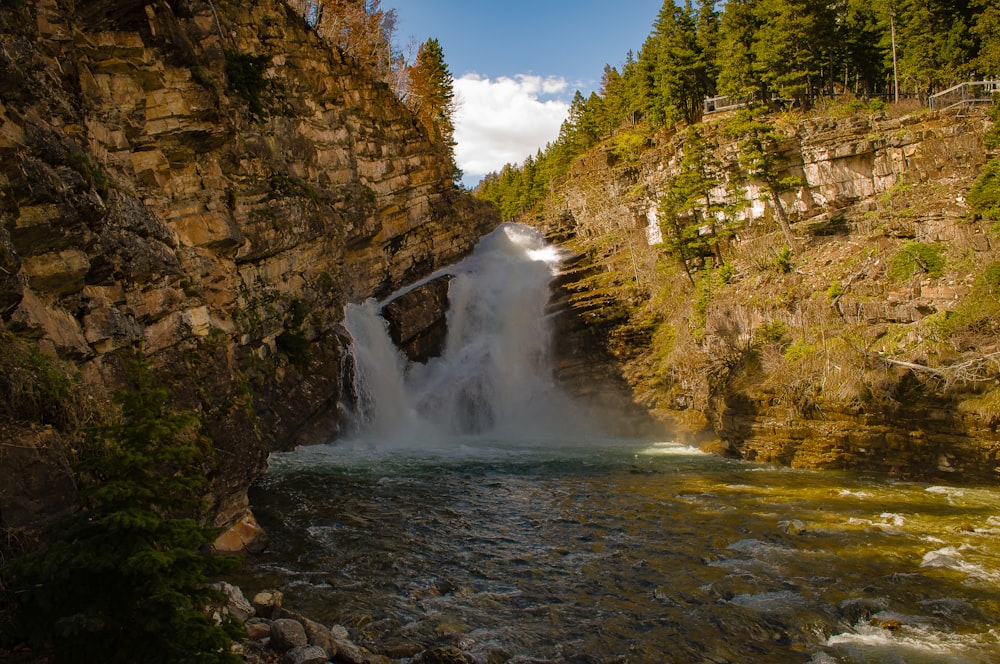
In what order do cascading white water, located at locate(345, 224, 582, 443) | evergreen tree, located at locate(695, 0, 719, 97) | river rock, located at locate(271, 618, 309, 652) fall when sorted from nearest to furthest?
river rock, located at locate(271, 618, 309, 652), cascading white water, located at locate(345, 224, 582, 443), evergreen tree, located at locate(695, 0, 719, 97)

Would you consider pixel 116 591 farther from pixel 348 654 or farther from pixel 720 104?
pixel 720 104

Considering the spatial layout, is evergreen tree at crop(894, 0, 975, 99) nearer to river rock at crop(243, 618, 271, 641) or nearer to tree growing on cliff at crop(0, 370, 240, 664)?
river rock at crop(243, 618, 271, 641)

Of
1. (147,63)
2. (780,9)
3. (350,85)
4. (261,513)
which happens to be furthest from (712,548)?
(780,9)

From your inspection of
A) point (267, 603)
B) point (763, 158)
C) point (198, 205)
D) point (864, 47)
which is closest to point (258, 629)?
point (267, 603)

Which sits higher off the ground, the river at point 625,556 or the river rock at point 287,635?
the river rock at point 287,635

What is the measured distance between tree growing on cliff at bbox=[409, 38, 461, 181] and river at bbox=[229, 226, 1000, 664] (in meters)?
25.9

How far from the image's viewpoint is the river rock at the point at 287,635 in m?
8.43

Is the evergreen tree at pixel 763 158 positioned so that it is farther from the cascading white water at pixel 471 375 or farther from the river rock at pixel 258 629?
the river rock at pixel 258 629

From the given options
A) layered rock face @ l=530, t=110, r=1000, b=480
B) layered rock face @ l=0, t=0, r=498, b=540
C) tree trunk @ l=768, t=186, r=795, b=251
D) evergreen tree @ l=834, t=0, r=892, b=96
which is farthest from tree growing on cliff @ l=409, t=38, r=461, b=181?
evergreen tree @ l=834, t=0, r=892, b=96

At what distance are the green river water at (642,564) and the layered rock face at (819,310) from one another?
2.22 metres

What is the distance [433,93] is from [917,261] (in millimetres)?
35539

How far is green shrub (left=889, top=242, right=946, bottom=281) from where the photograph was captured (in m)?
21.8

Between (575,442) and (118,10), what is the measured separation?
22.4 metres

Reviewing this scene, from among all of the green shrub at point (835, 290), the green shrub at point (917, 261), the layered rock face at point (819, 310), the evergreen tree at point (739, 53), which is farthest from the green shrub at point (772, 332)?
the evergreen tree at point (739, 53)
